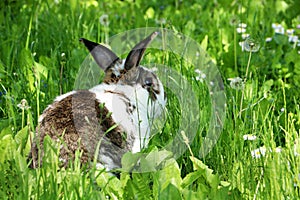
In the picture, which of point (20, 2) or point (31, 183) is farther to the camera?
point (20, 2)

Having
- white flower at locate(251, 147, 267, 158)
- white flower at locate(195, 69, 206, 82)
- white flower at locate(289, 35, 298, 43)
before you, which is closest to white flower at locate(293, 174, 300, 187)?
white flower at locate(251, 147, 267, 158)

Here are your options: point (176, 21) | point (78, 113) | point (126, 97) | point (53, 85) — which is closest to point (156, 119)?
point (126, 97)

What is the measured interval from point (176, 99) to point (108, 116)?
749 mm

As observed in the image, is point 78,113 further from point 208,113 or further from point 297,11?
point 297,11

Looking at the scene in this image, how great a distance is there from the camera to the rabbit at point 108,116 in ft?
12.2

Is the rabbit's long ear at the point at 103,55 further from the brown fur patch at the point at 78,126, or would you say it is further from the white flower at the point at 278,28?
the white flower at the point at 278,28

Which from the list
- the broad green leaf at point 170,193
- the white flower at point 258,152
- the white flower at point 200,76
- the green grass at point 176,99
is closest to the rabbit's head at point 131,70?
the green grass at point 176,99

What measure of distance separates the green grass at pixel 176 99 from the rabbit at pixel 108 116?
11cm

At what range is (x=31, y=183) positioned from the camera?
3.26 metres

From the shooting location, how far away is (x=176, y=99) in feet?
14.6

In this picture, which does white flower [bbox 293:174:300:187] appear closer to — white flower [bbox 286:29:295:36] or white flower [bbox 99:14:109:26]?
white flower [bbox 286:29:295:36]

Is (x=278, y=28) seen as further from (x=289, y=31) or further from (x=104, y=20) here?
(x=104, y=20)

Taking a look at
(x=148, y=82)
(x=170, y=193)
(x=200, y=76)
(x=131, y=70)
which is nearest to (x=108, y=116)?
(x=131, y=70)

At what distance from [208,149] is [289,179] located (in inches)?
27.2
